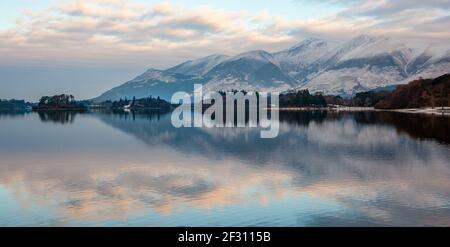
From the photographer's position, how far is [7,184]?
120 feet

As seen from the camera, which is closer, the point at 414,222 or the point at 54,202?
the point at 414,222

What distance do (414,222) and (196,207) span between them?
37.2 feet

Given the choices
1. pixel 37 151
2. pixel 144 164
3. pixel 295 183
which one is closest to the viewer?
pixel 295 183

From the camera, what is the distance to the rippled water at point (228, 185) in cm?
2641

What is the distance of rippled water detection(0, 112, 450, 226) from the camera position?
2641cm

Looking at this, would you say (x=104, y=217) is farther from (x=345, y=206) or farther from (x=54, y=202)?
(x=345, y=206)

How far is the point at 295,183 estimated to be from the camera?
3584cm

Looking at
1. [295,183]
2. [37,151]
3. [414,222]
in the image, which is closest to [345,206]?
[414,222]

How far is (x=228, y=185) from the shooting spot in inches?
1398

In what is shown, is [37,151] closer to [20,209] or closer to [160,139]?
[160,139]

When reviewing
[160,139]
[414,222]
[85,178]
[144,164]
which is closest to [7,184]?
[85,178]

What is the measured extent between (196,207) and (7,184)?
15907mm

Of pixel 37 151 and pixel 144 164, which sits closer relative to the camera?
pixel 144 164
